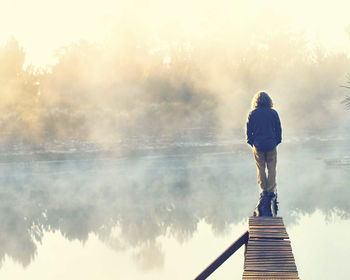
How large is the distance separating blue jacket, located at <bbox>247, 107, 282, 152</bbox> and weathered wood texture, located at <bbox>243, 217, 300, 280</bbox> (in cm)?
111

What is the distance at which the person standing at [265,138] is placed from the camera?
27.9ft

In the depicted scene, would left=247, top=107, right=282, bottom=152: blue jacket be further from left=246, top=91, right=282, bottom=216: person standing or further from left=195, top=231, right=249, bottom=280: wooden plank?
left=195, top=231, right=249, bottom=280: wooden plank

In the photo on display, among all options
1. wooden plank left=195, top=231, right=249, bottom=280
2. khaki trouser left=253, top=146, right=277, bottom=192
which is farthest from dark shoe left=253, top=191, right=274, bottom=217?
wooden plank left=195, top=231, right=249, bottom=280

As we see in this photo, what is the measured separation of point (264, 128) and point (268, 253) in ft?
6.46

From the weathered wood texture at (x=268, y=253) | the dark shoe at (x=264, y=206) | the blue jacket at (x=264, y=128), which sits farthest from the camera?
the dark shoe at (x=264, y=206)

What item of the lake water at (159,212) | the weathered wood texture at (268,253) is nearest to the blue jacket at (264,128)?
the weathered wood texture at (268,253)

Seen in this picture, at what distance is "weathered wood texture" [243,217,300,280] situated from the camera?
6.97 meters

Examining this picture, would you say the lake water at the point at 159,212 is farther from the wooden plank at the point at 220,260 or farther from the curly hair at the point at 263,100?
the curly hair at the point at 263,100

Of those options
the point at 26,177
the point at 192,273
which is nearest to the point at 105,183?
the point at 26,177

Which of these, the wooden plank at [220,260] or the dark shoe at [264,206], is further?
the dark shoe at [264,206]

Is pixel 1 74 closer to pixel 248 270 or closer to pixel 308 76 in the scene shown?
pixel 308 76

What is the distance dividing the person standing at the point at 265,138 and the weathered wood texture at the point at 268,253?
52 cm

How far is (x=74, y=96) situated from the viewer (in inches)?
1640

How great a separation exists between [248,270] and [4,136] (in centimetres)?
3328
